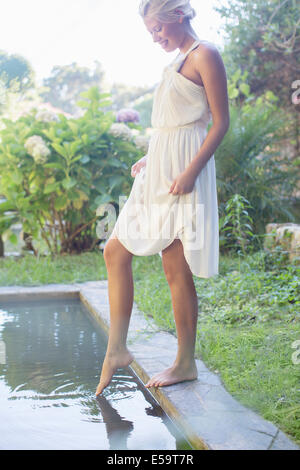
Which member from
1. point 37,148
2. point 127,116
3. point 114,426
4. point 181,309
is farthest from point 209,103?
point 127,116

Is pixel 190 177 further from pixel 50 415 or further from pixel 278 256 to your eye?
pixel 278 256

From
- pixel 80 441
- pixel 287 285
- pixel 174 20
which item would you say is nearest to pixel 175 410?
pixel 80 441

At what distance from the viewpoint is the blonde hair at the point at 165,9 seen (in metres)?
1.59

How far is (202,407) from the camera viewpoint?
4.89 ft

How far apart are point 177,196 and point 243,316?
1164mm

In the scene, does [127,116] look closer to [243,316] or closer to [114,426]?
[243,316]

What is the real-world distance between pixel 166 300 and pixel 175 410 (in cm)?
145

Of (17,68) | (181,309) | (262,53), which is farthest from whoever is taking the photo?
(17,68)

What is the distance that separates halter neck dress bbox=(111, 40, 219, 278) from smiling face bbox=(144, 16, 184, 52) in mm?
59

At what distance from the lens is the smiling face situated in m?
1.63

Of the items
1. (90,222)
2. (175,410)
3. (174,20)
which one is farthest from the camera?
(90,222)

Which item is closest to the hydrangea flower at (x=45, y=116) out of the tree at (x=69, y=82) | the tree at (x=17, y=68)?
the tree at (x=17, y=68)

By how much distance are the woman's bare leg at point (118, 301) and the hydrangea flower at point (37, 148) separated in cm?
297

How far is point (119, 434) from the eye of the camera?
144 cm
